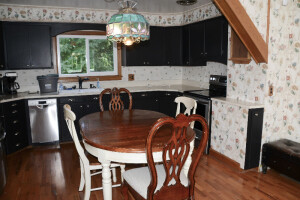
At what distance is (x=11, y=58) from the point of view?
13.9 ft

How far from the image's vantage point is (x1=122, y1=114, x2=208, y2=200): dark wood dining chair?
1.65 m

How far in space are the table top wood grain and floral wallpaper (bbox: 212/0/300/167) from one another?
3.72ft

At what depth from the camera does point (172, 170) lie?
5.88 feet

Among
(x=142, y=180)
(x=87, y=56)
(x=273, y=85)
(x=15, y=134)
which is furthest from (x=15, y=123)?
(x=273, y=85)

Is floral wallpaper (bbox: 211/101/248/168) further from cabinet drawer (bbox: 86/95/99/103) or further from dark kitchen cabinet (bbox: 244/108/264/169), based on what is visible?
cabinet drawer (bbox: 86/95/99/103)

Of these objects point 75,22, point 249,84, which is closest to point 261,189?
point 249,84

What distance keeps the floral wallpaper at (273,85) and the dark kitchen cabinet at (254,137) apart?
0.24ft

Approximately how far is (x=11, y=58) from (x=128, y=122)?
107 inches

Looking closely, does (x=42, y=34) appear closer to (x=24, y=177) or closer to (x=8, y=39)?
(x=8, y=39)

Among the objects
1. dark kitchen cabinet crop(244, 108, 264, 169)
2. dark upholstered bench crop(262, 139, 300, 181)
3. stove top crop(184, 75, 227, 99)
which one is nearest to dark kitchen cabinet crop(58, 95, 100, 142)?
stove top crop(184, 75, 227, 99)

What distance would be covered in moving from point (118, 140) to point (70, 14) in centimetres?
339

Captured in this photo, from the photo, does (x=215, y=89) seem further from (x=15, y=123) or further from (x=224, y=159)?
(x=15, y=123)

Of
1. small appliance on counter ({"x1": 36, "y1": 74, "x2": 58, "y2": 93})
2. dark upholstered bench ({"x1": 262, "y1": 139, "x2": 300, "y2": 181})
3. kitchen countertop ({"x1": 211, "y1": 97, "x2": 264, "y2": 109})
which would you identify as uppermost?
small appliance on counter ({"x1": 36, "y1": 74, "x2": 58, "y2": 93})

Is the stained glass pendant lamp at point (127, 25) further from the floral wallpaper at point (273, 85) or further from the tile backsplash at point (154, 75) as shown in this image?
the tile backsplash at point (154, 75)
